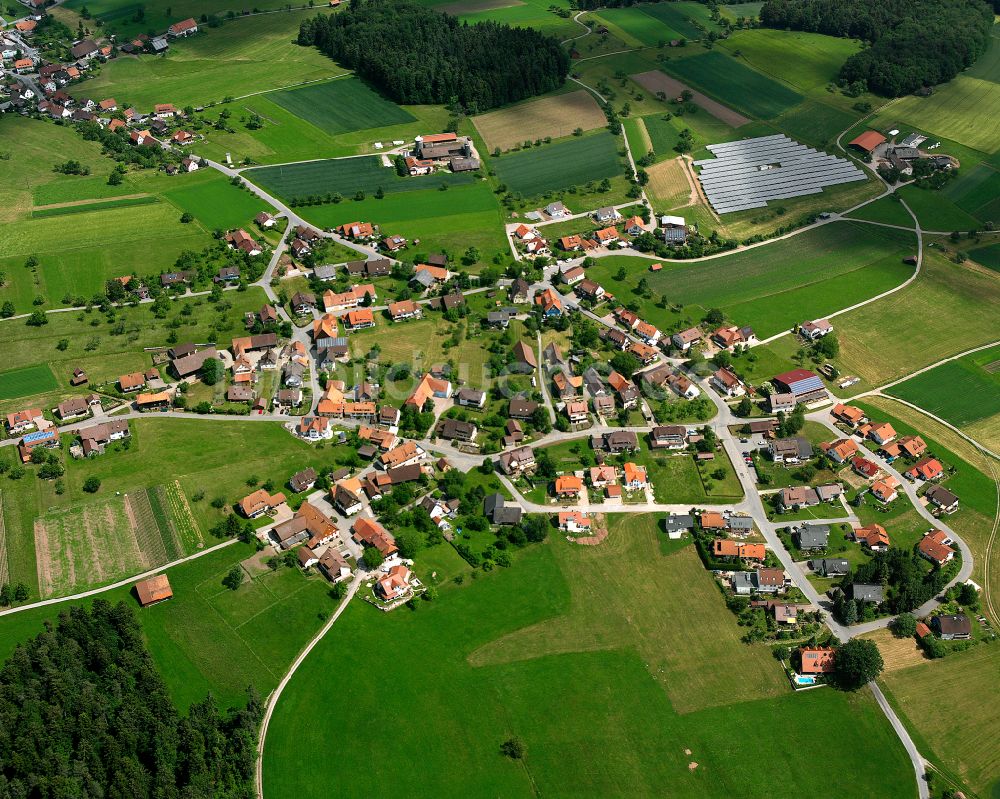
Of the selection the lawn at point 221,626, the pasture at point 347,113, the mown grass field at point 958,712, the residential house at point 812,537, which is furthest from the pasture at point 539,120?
the mown grass field at point 958,712

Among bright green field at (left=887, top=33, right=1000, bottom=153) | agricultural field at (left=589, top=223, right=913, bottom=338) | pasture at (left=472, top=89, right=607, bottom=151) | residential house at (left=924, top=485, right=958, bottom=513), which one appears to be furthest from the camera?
bright green field at (left=887, top=33, right=1000, bottom=153)

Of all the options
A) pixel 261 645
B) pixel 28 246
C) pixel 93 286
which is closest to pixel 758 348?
pixel 261 645

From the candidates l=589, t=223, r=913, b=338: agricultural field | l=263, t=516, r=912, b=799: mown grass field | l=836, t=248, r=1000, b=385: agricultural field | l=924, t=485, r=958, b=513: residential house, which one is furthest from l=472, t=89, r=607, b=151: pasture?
l=263, t=516, r=912, b=799: mown grass field

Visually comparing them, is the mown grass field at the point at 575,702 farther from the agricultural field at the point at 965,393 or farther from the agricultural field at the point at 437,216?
the agricultural field at the point at 437,216

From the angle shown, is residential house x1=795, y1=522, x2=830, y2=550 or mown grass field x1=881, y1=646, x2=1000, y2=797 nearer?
mown grass field x1=881, y1=646, x2=1000, y2=797

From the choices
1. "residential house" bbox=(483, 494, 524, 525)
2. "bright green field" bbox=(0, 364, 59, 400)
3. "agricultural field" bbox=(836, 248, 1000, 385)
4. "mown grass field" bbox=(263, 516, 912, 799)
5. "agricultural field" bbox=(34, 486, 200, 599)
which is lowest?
"mown grass field" bbox=(263, 516, 912, 799)

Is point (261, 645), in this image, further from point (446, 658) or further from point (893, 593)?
point (893, 593)

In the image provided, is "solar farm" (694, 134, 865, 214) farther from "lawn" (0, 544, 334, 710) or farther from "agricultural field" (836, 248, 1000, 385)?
"lawn" (0, 544, 334, 710)
